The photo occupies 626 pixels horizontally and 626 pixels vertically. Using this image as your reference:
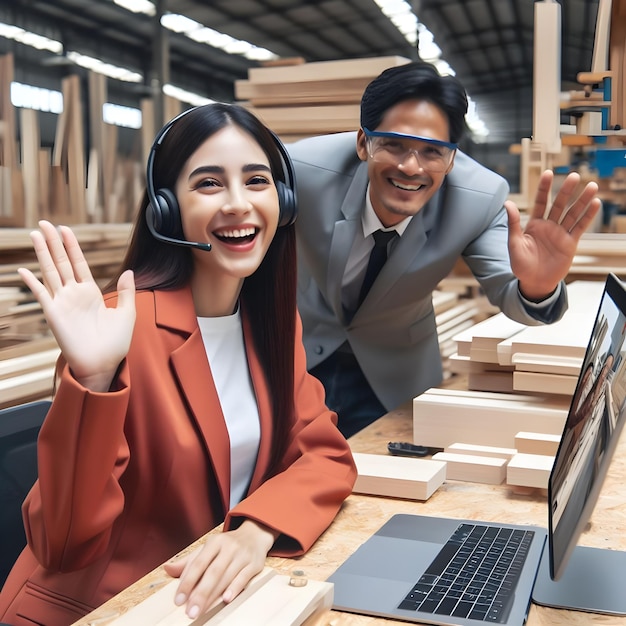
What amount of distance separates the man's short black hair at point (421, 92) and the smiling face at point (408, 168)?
0.02 metres

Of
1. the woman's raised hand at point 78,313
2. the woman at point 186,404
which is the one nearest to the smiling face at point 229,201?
the woman at point 186,404

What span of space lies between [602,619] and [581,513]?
378mm

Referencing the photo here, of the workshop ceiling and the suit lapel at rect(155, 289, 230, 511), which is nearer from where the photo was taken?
the suit lapel at rect(155, 289, 230, 511)

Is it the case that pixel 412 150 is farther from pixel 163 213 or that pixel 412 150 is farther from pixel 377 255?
pixel 163 213

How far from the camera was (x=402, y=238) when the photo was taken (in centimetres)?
280

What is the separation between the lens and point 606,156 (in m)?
1.78

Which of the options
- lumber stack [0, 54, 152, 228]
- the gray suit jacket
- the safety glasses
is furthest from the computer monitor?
lumber stack [0, 54, 152, 228]

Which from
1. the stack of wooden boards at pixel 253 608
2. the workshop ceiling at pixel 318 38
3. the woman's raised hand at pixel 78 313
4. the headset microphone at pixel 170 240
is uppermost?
the workshop ceiling at pixel 318 38

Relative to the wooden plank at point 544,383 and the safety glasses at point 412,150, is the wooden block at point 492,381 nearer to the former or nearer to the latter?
the wooden plank at point 544,383

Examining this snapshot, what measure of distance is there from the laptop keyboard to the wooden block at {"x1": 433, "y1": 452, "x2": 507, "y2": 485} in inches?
12.3

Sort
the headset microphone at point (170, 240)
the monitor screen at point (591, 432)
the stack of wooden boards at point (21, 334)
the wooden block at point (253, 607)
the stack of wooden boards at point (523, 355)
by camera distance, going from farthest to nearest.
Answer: the stack of wooden boards at point (21, 334)
the stack of wooden boards at point (523, 355)
the headset microphone at point (170, 240)
the wooden block at point (253, 607)
the monitor screen at point (591, 432)

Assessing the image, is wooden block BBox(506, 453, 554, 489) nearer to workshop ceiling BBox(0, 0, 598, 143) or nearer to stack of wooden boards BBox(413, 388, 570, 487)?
stack of wooden boards BBox(413, 388, 570, 487)

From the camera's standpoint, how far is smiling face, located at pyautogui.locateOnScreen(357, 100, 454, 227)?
242 cm

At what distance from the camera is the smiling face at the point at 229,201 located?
1.70m
